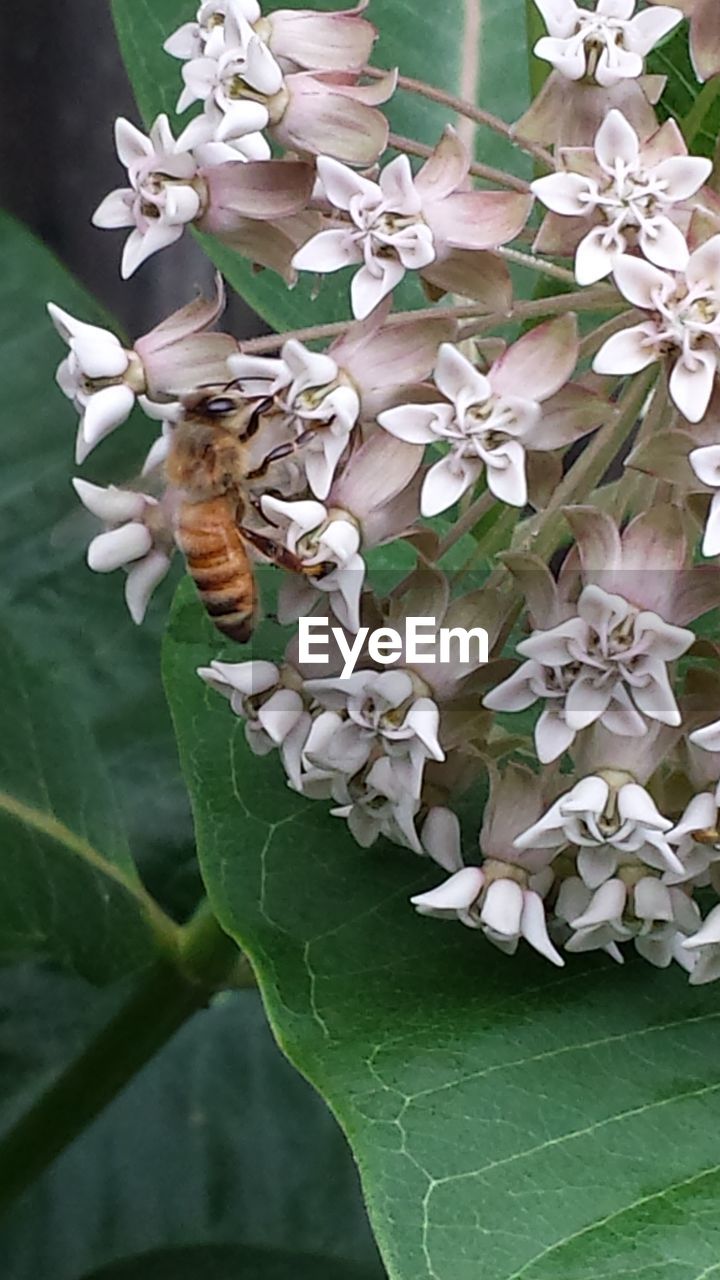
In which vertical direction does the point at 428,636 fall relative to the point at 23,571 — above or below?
above

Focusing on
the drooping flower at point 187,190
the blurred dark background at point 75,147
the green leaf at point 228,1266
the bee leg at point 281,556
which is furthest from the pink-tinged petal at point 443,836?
the blurred dark background at point 75,147

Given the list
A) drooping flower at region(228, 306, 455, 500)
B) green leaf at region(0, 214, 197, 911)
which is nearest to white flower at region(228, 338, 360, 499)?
drooping flower at region(228, 306, 455, 500)

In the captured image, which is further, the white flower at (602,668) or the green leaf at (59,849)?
the green leaf at (59,849)

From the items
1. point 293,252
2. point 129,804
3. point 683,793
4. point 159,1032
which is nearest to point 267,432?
point 293,252

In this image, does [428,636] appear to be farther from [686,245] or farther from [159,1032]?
[159,1032]

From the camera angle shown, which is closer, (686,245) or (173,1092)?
(686,245)

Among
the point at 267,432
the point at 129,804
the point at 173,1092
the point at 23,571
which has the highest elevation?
the point at 267,432

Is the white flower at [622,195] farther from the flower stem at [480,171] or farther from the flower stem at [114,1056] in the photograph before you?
the flower stem at [114,1056]
